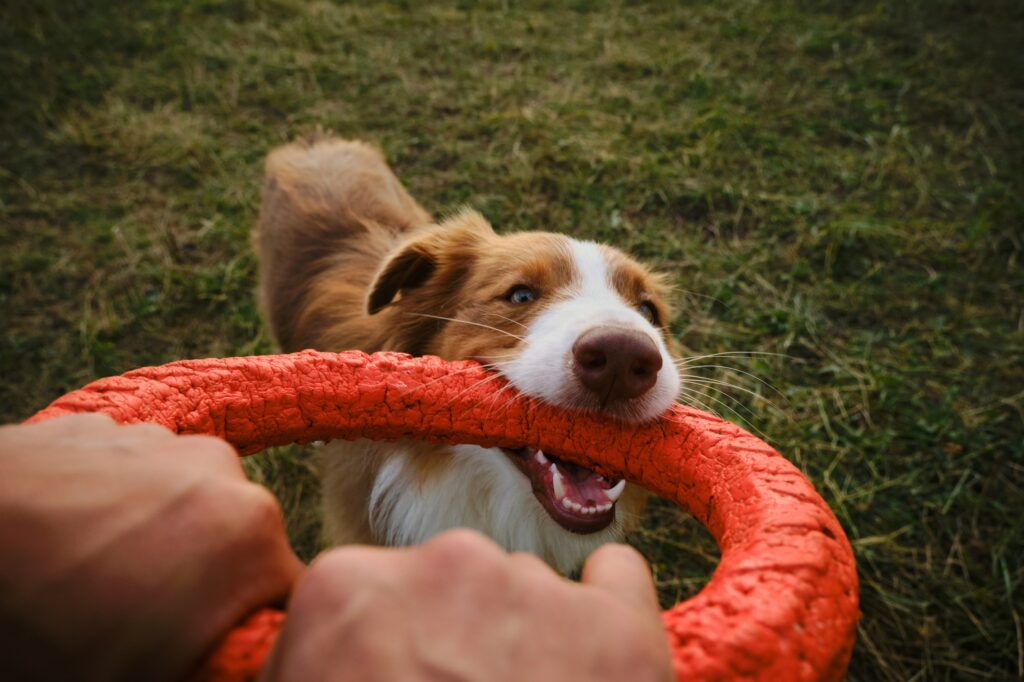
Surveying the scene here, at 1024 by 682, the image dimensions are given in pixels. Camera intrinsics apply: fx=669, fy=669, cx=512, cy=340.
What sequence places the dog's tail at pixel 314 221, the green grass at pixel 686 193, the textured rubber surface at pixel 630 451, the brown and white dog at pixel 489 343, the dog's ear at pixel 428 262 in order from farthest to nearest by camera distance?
1. the dog's tail at pixel 314 221
2. the green grass at pixel 686 193
3. the dog's ear at pixel 428 262
4. the brown and white dog at pixel 489 343
5. the textured rubber surface at pixel 630 451

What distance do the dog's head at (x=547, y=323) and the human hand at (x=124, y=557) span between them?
1.27 metres

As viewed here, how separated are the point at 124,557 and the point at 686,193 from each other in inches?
201

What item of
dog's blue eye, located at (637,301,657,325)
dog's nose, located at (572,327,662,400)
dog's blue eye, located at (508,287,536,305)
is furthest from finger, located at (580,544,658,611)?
dog's blue eye, located at (637,301,657,325)

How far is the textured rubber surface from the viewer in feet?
2.94

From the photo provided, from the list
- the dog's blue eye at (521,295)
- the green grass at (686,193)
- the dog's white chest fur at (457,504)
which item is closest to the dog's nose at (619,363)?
the dog's blue eye at (521,295)

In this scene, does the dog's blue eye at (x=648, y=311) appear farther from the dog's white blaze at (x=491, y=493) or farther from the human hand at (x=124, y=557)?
the human hand at (x=124, y=557)

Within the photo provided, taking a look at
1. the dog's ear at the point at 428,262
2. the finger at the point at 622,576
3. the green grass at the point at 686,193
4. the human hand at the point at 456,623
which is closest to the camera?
the human hand at the point at 456,623

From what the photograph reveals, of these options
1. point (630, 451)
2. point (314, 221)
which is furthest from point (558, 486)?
point (314, 221)

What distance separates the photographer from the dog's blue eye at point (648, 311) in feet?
9.06

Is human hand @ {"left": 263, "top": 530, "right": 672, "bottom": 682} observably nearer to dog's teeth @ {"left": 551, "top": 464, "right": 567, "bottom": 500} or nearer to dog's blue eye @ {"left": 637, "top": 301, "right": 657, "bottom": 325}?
dog's teeth @ {"left": 551, "top": 464, "right": 567, "bottom": 500}

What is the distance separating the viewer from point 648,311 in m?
2.82

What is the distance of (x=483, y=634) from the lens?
65 centimetres

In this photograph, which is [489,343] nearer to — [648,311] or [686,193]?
[648,311]

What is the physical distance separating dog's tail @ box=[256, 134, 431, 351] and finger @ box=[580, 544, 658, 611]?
2.81 m
